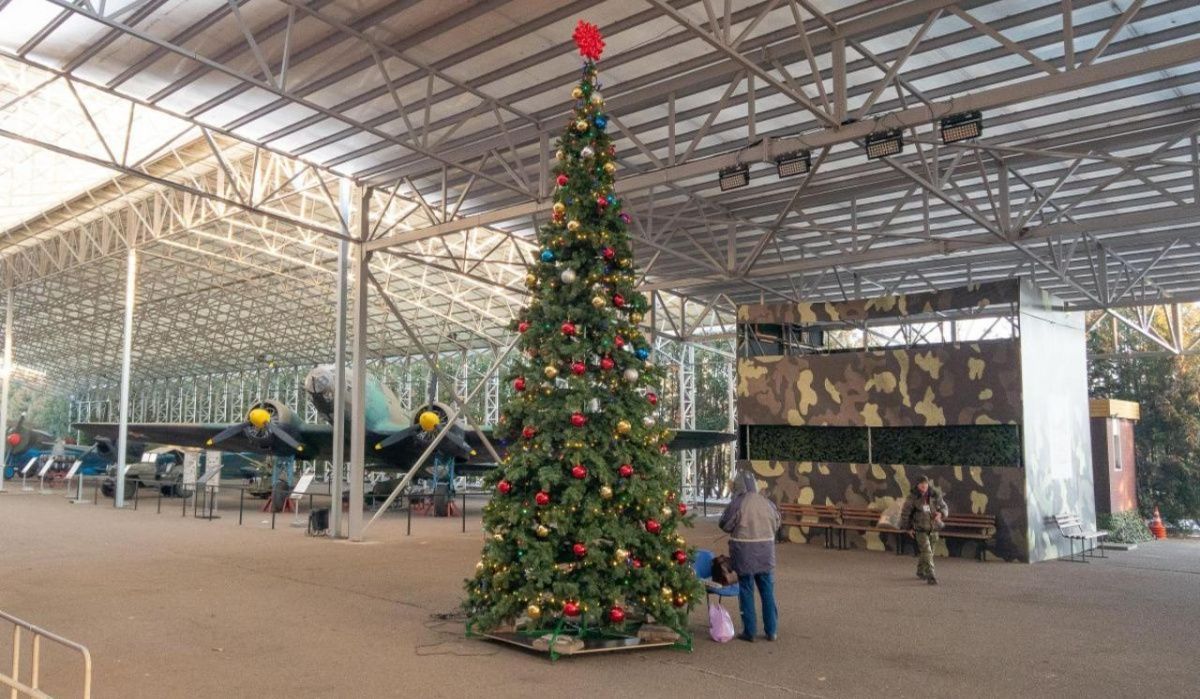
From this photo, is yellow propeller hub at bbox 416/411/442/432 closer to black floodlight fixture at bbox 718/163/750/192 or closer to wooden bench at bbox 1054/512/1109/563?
black floodlight fixture at bbox 718/163/750/192

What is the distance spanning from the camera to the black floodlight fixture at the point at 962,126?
362 inches

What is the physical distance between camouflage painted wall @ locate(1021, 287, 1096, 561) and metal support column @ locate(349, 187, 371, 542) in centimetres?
1139

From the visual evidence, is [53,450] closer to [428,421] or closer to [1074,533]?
[428,421]

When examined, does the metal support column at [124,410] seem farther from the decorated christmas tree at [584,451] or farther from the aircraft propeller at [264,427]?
the decorated christmas tree at [584,451]

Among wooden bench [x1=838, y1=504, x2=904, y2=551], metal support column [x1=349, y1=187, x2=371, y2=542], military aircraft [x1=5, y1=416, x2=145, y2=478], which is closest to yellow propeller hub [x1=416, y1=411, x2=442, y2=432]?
metal support column [x1=349, y1=187, x2=371, y2=542]

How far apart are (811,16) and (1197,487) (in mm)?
19491

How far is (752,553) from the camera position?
7105 mm

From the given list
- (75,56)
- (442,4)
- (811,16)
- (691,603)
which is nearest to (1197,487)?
(811,16)

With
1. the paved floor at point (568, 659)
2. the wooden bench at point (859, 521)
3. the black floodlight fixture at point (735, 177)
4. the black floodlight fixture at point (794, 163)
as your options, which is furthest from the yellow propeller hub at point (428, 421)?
the black floodlight fixture at point (794, 163)

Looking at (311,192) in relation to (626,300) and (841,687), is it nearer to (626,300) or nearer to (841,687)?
(626,300)

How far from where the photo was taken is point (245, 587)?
968 centimetres

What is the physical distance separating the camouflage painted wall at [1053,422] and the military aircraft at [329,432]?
8685 millimetres

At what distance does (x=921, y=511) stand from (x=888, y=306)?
5.74 m

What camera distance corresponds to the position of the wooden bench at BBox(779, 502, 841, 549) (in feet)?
49.1
